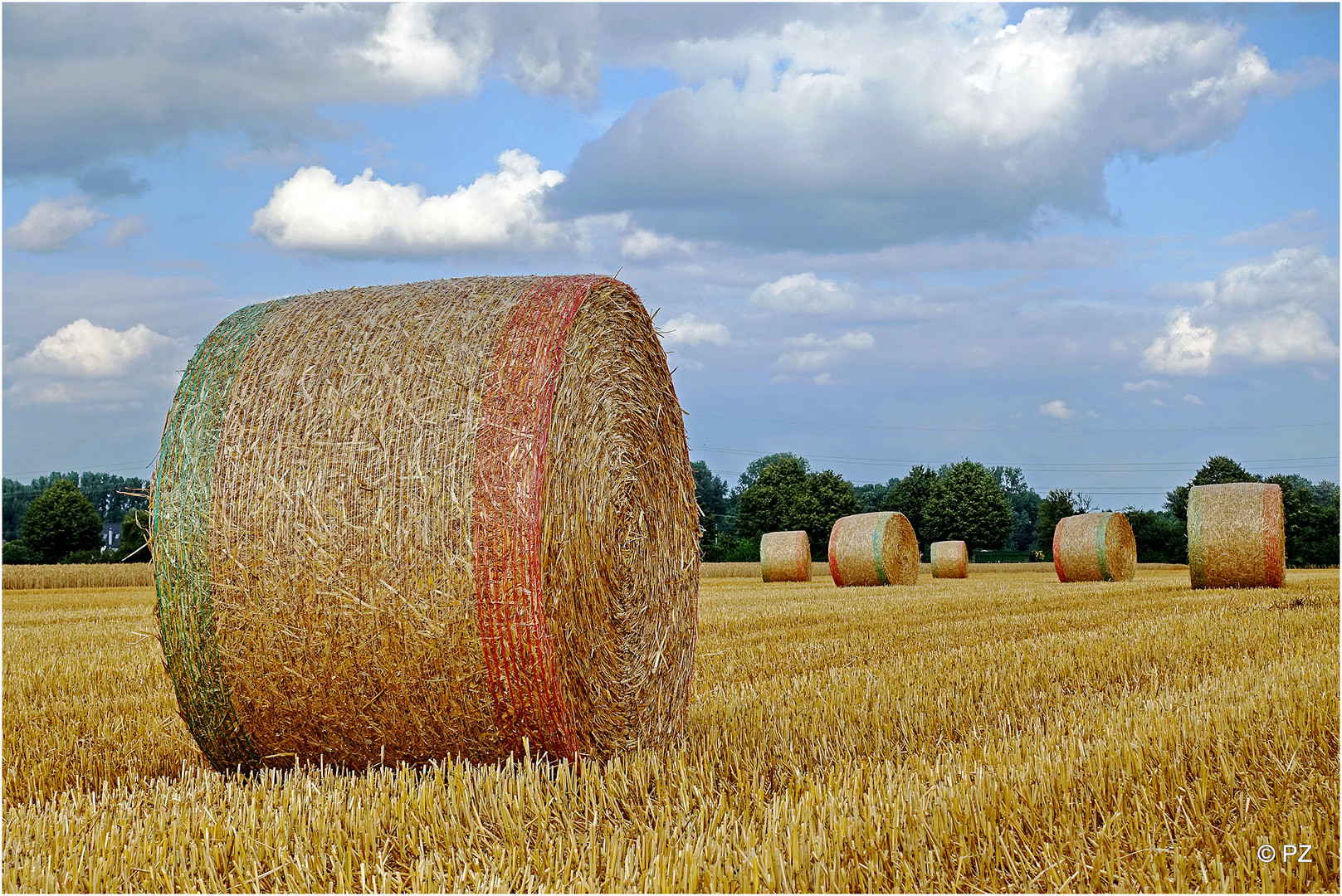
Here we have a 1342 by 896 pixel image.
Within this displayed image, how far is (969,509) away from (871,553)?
3491 centimetres

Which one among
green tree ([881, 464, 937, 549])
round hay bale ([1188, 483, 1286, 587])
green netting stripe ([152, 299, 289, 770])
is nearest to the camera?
green netting stripe ([152, 299, 289, 770])

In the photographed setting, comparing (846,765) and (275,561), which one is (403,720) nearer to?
(275,561)

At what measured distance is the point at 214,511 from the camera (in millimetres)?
4438

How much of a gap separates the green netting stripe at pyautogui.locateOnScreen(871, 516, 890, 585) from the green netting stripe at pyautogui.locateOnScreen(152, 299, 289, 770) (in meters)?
17.2

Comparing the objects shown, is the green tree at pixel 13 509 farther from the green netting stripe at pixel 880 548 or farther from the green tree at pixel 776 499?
the green netting stripe at pixel 880 548

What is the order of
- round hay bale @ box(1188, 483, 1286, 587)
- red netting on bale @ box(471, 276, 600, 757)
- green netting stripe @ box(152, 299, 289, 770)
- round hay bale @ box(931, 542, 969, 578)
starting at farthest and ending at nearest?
round hay bale @ box(931, 542, 969, 578) → round hay bale @ box(1188, 483, 1286, 587) → green netting stripe @ box(152, 299, 289, 770) → red netting on bale @ box(471, 276, 600, 757)

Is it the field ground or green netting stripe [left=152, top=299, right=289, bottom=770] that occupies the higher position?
green netting stripe [left=152, top=299, right=289, bottom=770]

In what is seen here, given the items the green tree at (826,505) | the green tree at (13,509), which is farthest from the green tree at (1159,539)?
the green tree at (13,509)

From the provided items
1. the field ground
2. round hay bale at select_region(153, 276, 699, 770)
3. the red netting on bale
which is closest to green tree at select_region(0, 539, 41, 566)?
the field ground

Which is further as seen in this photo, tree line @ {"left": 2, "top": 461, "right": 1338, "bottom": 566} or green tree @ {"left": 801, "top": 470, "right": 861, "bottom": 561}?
green tree @ {"left": 801, "top": 470, "right": 861, "bottom": 561}

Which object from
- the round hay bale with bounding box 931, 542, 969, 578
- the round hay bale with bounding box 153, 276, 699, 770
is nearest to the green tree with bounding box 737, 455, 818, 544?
the round hay bale with bounding box 931, 542, 969, 578

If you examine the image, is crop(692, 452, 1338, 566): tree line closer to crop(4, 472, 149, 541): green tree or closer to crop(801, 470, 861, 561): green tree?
crop(801, 470, 861, 561): green tree

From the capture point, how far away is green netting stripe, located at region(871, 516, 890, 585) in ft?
68.2

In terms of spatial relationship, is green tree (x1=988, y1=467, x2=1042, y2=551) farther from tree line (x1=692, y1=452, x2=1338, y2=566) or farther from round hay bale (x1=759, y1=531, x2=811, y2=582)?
round hay bale (x1=759, y1=531, x2=811, y2=582)
